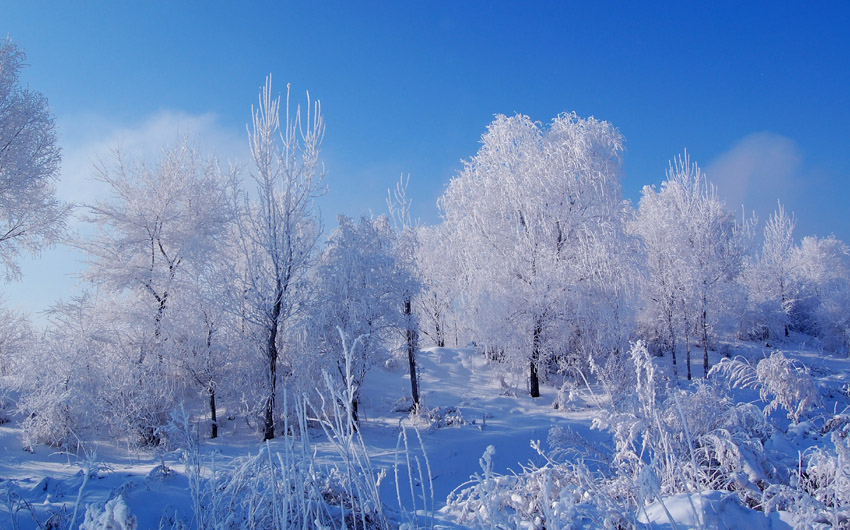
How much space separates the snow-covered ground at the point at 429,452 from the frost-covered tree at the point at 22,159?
4874 millimetres

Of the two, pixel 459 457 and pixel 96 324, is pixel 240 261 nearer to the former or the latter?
pixel 96 324

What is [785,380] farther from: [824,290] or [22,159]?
[824,290]

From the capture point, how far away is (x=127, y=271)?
39.6 feet

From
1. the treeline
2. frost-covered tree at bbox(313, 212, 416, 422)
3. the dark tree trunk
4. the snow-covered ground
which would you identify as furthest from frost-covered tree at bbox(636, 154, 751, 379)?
the dark tree trunk

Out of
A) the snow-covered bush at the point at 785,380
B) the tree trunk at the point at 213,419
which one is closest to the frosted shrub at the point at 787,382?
the snow-covered bush at the point at 785,380

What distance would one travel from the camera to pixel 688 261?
18.1 m

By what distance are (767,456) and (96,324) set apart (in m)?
13.6

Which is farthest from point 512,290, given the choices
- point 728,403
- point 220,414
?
point 220,414

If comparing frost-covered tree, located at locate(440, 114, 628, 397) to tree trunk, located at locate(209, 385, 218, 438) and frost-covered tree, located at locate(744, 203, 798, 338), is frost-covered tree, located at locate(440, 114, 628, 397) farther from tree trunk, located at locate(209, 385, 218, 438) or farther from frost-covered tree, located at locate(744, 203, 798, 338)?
frost-covered tree, located at locate(744, 203, 798, 338)

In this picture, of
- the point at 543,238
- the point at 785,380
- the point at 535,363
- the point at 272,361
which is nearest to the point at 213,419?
the point at 272,361

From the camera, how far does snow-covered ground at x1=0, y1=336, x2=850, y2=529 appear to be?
3652mm

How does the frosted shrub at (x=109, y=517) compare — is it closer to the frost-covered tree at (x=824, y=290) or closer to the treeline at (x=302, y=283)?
the treeline at (x=302, y=283)

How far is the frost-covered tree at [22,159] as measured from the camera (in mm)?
10258

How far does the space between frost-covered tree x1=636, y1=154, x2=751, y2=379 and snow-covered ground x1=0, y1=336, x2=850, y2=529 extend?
2.72 m
